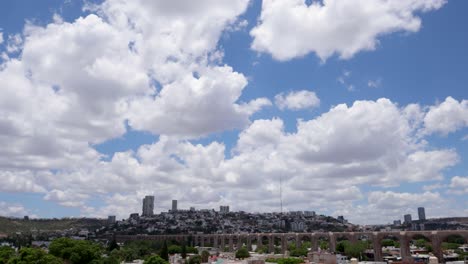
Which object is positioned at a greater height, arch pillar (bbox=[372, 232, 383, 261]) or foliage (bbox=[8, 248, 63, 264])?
foliage (bbox=[8, 248, 63, 264])

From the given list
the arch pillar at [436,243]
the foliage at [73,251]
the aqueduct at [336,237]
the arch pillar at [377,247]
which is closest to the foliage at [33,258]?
the foliage at [73,251]

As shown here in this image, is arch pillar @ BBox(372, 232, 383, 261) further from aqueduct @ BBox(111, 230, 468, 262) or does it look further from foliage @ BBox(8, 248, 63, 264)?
foliage @ BBox(8, 248, 63, 264)

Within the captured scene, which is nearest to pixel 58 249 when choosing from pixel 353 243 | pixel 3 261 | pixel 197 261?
pixel 3 261

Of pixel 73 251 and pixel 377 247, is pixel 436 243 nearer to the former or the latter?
pixel 377 247

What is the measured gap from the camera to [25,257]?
1553 inches

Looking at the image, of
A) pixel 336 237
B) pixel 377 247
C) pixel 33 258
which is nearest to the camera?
pixel 33 258

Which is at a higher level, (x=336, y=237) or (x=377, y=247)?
(x=336, y=237)

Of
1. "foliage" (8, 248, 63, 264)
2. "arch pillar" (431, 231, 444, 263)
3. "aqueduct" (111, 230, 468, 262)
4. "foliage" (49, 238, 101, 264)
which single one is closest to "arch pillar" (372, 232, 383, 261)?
"aqueduct" (111, 230, 468, 262)

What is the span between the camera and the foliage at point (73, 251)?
48.7 m

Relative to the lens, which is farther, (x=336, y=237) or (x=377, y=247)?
(x=336, y=237)

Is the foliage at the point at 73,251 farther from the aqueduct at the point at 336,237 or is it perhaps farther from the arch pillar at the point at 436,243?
the arch pillar at the point at 436,243

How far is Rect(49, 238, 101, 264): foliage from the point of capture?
160ft

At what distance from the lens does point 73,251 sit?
4934cm

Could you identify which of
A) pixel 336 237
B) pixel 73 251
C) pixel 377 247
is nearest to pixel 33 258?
pixel 73 251
